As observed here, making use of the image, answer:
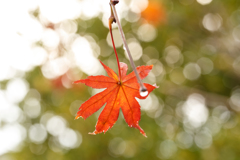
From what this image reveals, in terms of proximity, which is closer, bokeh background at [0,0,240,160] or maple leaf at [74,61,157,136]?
maple leaf at [74,61,157,136]

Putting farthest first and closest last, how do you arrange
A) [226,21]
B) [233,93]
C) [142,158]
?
[233,93] → [142,158] → [226,21]

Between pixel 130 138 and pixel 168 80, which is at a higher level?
pixel 168 80


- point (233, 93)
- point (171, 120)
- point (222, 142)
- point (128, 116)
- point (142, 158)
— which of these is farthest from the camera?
point (233, 93)

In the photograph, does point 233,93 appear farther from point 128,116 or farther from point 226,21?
point 128,116

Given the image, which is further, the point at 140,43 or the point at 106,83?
the point at 140,43

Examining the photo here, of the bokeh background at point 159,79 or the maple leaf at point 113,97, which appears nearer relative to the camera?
the maple leaf at point 113,97

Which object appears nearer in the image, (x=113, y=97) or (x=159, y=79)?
(x=113, y=97)

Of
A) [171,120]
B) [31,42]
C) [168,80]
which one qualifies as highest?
[31,42]

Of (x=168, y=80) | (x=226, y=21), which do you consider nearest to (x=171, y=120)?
(x=168, y=80)
